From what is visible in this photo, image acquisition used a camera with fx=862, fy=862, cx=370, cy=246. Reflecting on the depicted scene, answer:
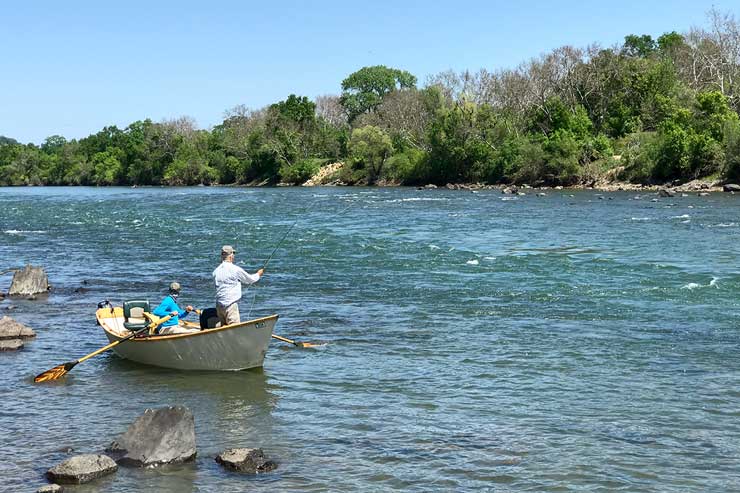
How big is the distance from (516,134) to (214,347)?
251ft

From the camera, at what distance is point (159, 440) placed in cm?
1065

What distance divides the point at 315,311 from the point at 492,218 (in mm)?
26227

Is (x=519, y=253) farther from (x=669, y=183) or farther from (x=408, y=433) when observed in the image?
(x=669, y=183)

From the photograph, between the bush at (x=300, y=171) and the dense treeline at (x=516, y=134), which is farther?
the bush at (x=300, y=171)

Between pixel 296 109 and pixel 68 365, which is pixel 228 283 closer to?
pixel 68 365

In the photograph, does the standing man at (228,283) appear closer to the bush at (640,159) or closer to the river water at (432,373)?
the river water at (432,373)

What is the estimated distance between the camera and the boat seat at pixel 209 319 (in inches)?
622

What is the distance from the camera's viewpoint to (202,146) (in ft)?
445

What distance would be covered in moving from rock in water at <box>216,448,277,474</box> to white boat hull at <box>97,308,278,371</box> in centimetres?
417

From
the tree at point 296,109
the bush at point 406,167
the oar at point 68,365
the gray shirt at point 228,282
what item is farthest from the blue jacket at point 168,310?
the tree at point 296,109

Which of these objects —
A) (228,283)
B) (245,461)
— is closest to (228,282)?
(228,283)

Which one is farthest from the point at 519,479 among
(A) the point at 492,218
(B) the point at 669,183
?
(B) the point at 669,183

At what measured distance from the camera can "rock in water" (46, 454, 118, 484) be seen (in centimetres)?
998

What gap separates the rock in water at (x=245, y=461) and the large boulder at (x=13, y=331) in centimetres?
910
